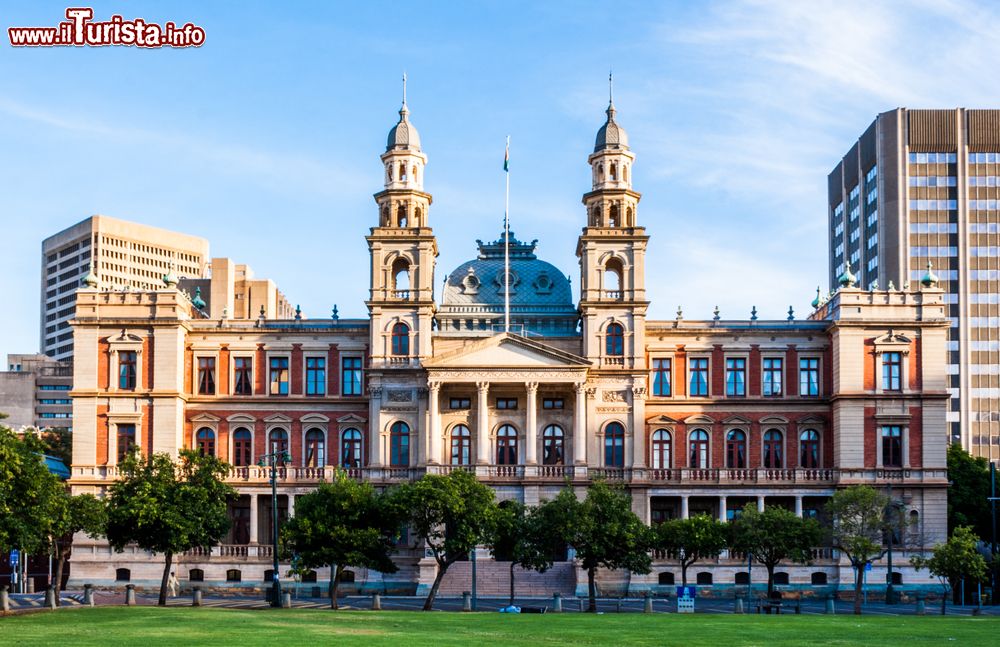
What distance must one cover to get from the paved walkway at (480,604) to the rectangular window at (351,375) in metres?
16.8

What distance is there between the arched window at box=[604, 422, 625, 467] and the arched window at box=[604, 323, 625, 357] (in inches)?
196

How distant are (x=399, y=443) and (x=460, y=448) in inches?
168

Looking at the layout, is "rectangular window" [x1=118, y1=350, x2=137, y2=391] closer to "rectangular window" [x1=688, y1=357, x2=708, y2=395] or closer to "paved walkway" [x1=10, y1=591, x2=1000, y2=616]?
"paved walkway" [x1=10, y1=591, x2=1000, y2=616]

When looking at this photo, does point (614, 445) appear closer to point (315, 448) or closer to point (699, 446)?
point (699, 446)

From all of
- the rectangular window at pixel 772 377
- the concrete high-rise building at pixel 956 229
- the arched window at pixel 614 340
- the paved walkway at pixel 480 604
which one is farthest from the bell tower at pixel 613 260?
the concrete high-rise building at pixel 956 229

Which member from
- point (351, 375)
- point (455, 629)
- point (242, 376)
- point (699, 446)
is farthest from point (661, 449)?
point (455, 629)

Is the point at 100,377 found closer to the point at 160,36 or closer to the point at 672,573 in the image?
Result: the point at 672,573

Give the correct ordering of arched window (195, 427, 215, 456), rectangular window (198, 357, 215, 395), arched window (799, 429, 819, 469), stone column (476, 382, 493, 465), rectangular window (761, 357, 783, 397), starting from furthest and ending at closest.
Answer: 1. rectangular window (761, 357, 783, 397)
2. rectangular window (198, 357, 215, 395)
3. arched window (799, 429, 819, 469)
4. arched window (195, 427, 215, 456)
5. stone column (476, 382, 493, 465)

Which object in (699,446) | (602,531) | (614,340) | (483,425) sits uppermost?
(614,340)

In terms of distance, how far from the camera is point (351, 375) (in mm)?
112375

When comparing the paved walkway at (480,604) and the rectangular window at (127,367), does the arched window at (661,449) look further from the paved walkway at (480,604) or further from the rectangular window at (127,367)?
the rectangular window at (127,367)

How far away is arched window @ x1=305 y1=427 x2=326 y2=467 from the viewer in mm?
111625

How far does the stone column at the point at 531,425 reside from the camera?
107 meters

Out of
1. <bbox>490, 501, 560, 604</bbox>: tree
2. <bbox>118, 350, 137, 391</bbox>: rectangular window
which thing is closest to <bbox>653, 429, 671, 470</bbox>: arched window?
<bbox>490, 501, 560, 604</bbox>: tree
